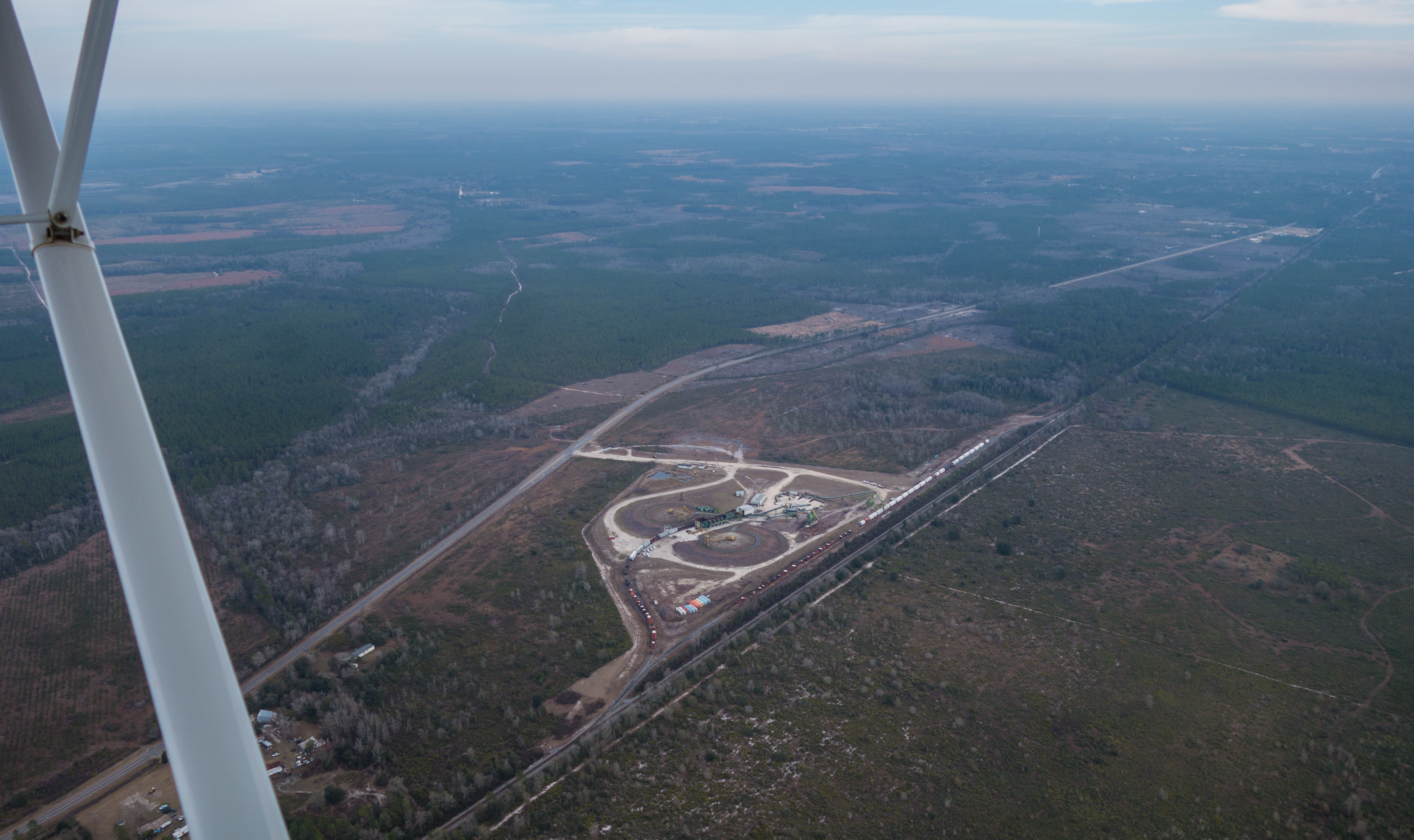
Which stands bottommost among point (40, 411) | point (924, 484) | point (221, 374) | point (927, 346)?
point (924, 484)

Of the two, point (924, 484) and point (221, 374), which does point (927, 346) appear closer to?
point (924, 484)

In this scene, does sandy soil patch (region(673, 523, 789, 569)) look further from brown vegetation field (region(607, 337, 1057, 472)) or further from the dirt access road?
the dirt access road

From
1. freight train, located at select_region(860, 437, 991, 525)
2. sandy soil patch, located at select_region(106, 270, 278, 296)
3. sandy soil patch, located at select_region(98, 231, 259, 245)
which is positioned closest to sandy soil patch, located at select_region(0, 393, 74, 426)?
sandy soil patch, located at select_region(106, 270, 278, 296)

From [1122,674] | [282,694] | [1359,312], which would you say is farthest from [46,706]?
[1359,312]

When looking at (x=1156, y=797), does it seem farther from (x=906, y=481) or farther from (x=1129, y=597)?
(x=906, y=481)

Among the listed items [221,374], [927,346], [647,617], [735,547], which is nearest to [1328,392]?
[927,346]

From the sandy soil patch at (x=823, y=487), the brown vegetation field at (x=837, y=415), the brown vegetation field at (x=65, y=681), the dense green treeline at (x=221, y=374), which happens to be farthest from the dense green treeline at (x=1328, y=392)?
the brown vegetation field at (x=65, y=681)
